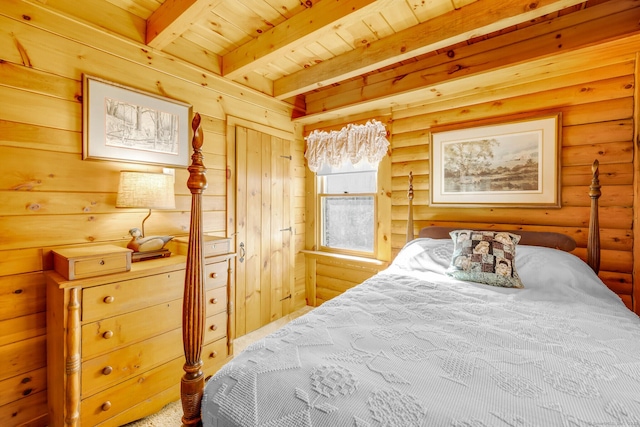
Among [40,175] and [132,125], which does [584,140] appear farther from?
[40,175]

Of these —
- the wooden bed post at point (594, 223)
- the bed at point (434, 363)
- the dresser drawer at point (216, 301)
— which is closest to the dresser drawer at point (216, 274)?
the dresser drawer at point (216, 301)

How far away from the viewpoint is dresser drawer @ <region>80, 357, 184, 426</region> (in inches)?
56.8

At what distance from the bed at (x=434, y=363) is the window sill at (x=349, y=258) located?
4.14 ft

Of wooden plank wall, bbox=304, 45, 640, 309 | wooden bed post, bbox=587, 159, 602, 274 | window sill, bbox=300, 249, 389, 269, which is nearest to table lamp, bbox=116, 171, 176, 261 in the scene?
window sill, bbox=300, 249, 389, 269

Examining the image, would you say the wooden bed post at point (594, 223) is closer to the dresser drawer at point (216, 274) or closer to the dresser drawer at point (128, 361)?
the dresser drawer at point (216, 274)

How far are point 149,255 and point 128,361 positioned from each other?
0.61 m

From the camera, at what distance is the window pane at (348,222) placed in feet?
10.3

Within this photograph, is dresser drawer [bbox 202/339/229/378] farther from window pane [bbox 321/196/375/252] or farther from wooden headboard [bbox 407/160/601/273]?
wooden headboard [bbox 407/160/601/273]

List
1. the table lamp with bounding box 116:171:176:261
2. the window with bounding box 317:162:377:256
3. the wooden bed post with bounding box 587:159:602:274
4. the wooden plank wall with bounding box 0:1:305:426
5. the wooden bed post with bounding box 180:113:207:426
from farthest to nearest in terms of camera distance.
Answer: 1. the window with bounding box 317:162:377:256
2. the wooden bed post with bounding box 587:159:602:274
3. the table lamp with bounding box 116:171:176:261
4. the wooden plank wall with bounding box 0:1:305:426
5. the wooden bed post with bounding box 180:113:207:426

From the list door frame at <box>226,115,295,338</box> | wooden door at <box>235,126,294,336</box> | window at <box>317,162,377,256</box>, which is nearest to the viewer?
door frame at <box>226,115,295,338</box>

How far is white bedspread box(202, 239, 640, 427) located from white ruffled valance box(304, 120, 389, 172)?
186 centimetres

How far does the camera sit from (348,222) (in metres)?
3.31

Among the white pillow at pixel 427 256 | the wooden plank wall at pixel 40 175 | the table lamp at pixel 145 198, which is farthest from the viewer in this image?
the white pillow at pixel 427 256

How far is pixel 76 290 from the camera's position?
138 cm
